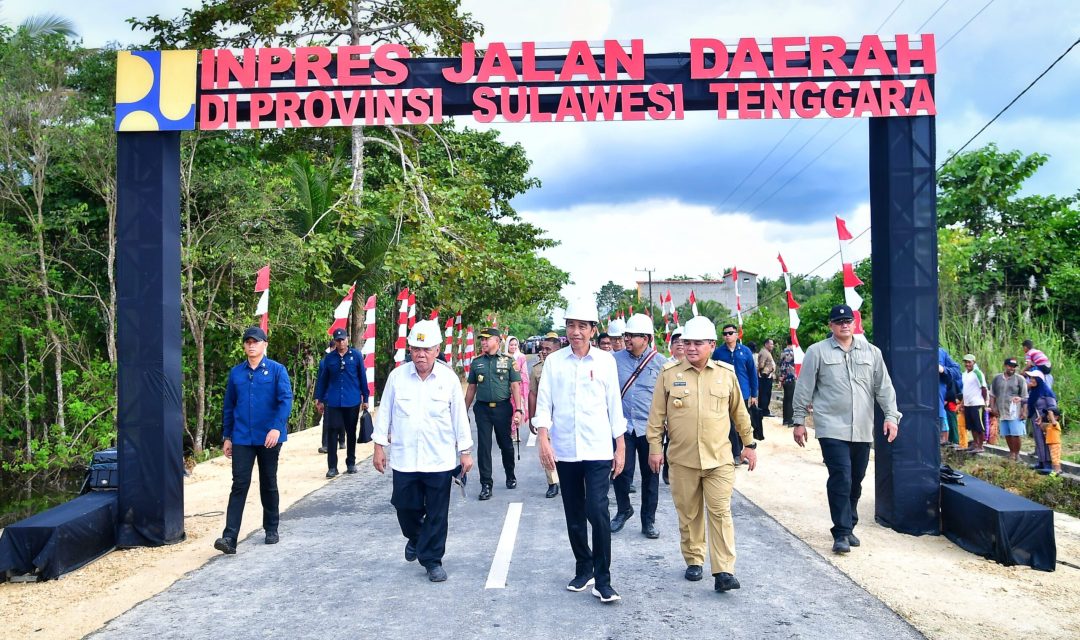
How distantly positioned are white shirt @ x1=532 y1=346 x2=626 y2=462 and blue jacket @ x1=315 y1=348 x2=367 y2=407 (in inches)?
241

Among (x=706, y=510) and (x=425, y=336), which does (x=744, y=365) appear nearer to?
(x=706, y=510)

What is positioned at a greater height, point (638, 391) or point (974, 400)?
point (638, 391)

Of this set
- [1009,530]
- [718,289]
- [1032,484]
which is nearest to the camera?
[1009,530]

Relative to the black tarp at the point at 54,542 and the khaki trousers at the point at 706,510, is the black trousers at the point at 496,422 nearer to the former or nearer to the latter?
the khaki trousers at the point at 706,510

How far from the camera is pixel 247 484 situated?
6938 mm

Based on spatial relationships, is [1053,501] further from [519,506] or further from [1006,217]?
[1006,217]

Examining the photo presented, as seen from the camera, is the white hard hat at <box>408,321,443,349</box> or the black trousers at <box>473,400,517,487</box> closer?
the white hard hat at <box>408,321,443,349</box>

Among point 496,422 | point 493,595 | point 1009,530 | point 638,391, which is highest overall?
point 638,391

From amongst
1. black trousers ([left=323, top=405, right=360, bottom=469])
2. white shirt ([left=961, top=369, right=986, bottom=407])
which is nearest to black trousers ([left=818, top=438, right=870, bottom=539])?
black trousers ([left=323, top=405, right=360, bottom=469])

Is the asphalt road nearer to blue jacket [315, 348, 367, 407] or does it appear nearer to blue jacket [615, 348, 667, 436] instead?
blue jacket [615, 348, 667, 436]

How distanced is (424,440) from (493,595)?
48.5 inches

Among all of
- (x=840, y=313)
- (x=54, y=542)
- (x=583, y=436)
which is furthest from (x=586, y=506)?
(x=54, y=542)

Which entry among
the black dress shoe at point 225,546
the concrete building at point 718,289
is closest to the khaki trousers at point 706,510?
the black dress shoe at point 225,546

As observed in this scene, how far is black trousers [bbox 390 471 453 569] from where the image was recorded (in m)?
5.96
